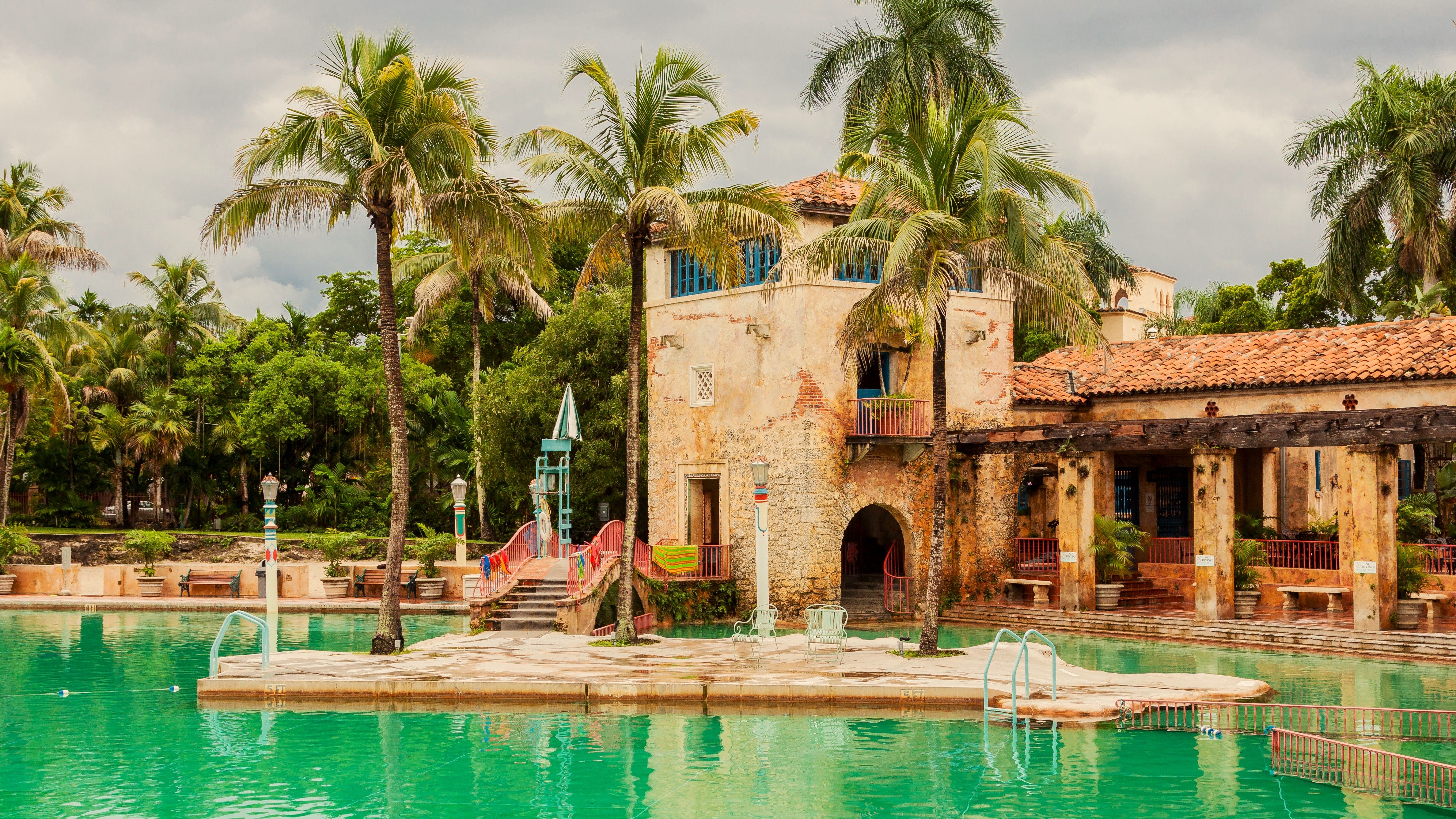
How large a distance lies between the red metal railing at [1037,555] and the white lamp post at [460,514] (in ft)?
40.2

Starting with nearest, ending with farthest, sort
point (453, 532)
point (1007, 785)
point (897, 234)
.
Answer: point (1007, 785), point (897, 234), point (453, 532)

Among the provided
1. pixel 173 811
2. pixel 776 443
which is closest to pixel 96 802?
pixel 173 811

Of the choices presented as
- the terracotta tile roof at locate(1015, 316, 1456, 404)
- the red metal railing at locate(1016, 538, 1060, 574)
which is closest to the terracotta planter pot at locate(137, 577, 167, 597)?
the red metal railing at locate(1016, 538, 1060, 574)

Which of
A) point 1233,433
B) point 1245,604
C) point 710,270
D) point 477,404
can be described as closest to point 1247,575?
point 1245,604

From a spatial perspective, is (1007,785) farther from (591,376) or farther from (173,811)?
(591,376)

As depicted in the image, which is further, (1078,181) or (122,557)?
(122,557)

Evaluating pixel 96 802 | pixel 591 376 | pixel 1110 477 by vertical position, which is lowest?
pixel 96 802

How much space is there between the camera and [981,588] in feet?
93.0

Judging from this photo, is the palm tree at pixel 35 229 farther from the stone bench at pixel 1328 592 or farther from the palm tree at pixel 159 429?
the stone bench at pixel 1328 592

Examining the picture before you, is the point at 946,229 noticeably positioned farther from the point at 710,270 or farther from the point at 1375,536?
the point at 1375,536

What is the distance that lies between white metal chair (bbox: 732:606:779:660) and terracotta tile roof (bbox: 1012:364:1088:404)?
452 inches

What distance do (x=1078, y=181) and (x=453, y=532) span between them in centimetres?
2925

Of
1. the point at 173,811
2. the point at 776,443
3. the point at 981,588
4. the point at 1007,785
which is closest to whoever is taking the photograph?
the point at 173,811

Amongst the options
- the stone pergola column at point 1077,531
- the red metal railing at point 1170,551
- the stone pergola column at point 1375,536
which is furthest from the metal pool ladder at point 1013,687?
the red metal railing at point 1170,551
